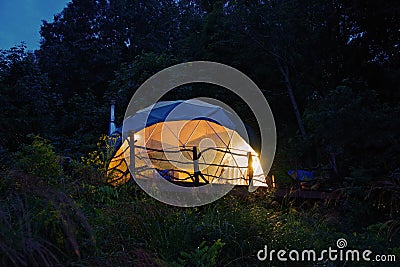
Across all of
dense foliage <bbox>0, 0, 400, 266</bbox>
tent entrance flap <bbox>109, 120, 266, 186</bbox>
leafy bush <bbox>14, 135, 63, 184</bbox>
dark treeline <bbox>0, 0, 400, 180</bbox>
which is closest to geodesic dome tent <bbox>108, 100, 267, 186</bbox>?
tent entrance flap <bbox>109, 120, 266, 186</bbox>

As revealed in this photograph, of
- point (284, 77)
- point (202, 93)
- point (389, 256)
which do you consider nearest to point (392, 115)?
point (389, 256)

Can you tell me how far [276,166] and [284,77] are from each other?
2888mm

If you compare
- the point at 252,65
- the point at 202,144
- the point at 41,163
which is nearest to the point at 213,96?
the point at 252,65

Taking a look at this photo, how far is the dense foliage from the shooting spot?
2816 millimetres

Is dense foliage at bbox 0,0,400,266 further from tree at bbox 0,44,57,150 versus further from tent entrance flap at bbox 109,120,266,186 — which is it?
tent entrance flap at bbox 109,120,266,186

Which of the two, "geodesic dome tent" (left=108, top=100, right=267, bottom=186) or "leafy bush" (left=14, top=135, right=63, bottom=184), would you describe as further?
"geodesic dome tent" (left=108, top=100, right=267, bottom=186)

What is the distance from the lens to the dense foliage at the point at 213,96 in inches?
111

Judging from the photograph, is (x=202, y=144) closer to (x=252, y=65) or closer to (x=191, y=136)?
(x=191, y=136)

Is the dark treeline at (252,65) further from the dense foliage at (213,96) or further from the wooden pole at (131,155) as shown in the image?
the wooden pole at (131,155)

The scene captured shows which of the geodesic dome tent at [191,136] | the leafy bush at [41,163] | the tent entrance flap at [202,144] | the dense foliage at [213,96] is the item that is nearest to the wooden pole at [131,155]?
the dense foliage at [213,96]

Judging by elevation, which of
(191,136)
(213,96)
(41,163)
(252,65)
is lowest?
(41,163)

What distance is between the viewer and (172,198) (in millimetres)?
4141

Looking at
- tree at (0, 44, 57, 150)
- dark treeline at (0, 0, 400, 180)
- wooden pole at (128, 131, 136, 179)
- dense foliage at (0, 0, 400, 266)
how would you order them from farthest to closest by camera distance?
tree at (0, 44, 57, 150), dark treeline at (0, 0, 400, 180), wooden pole at (128, 131, 136, 179), dense foliage at (0, 0, 400, 266)

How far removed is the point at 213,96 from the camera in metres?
13.8
